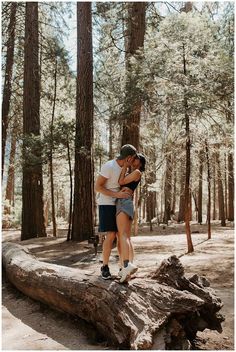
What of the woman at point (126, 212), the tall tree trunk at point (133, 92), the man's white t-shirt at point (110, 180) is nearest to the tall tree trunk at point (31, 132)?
the tall tree trunk at point (133, 92)

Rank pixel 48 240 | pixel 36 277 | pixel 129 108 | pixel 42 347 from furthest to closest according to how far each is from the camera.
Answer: pixel 48 240
pixel 129 108
pixel 36 277
pixel 42 347

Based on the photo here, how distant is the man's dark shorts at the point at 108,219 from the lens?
5465 millimetres

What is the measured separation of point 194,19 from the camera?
11.0 meters

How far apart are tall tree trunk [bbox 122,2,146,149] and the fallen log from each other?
6.59m

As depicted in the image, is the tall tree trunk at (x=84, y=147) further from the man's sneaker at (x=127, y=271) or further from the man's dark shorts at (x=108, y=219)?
the man's sneaker at (x=127, y=271)

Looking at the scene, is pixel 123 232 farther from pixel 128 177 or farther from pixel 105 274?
pixel 128 177

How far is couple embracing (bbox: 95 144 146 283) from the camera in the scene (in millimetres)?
5340

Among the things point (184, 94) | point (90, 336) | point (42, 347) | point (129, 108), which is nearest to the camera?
point (42, 347)

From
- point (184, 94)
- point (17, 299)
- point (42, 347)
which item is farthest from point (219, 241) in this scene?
point (42, 347)

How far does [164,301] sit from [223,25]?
9161 millimetres

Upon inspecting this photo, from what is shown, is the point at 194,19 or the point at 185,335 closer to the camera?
the point at 185,335

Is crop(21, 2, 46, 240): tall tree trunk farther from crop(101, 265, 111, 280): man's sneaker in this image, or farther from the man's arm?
crop(101, 265, 111, 280): man's sneaker

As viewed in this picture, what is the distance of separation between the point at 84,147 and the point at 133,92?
247cm

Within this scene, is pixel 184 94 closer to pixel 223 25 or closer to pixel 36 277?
pixel 223 25
